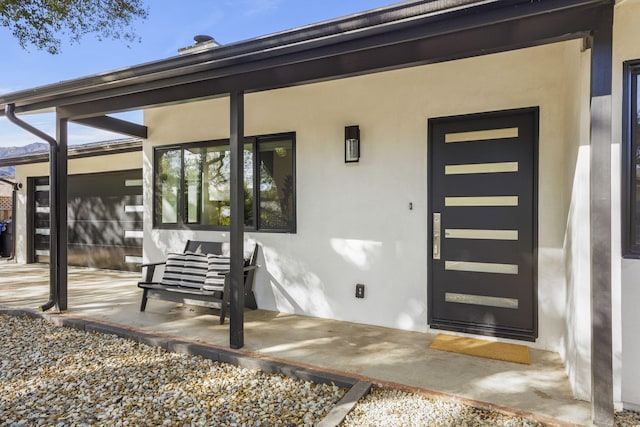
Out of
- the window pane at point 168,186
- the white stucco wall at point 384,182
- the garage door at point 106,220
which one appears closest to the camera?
the white stucco wall at point 384,182

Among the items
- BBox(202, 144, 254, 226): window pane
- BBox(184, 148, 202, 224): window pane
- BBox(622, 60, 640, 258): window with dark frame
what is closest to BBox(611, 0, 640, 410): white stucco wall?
BBox(622, 60, 640, 258): window with dark frame

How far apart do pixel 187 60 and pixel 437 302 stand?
10.6ft

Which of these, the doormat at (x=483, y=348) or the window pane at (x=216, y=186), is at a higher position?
the window pane at (x=216, y=186)

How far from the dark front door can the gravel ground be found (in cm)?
126

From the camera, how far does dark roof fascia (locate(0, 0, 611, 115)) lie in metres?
2.23

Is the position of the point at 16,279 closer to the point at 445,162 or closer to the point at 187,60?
the point at 187,60

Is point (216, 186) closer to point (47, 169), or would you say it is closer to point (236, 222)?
point (236, 222)

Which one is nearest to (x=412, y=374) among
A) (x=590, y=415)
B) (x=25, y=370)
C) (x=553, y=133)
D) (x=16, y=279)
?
(x=590, y=415)

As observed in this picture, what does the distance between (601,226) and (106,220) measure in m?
8.10

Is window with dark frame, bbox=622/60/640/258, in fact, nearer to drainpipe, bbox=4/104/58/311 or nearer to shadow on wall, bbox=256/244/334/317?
shadow on wall, bbox=256/244/334/317

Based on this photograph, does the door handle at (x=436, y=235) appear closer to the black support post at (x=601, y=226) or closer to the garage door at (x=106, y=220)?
the black support post at (x=601, y=226)

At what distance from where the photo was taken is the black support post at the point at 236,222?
10.9ft

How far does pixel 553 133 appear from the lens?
326cm

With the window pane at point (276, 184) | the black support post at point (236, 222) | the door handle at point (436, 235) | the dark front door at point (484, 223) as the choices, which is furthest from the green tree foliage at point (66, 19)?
the door handle at point (436, 235)
